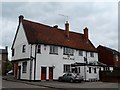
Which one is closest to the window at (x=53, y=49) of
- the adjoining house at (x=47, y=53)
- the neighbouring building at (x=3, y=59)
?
the adjoining house at (x=47, y=53)

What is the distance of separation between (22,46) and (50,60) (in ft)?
17.3

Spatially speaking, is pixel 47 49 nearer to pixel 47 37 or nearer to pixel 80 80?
pixel 47 37

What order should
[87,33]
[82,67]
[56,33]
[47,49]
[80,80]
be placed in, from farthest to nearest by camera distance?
[87,33], [56,33], [82,67], [47,49], [80,80]

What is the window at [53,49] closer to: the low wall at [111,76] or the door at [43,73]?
the door at [43,73]

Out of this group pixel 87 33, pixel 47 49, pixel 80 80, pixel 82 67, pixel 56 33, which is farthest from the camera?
pixel 87 33

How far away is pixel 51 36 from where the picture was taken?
3953cm

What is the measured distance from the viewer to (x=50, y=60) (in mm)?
36562

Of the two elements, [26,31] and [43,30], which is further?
[43,30]

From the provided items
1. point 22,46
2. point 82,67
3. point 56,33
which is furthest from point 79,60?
point 22,46

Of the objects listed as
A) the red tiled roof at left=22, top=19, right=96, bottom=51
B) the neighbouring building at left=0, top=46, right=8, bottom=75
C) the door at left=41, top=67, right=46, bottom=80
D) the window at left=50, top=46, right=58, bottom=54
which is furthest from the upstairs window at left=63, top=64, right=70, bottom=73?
the neighbouring building at left=0, top=46, right=8, bottom=75

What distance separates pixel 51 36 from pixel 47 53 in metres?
4.27

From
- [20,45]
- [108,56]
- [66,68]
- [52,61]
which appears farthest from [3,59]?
[52,61]

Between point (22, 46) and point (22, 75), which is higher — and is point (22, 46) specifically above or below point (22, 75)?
above

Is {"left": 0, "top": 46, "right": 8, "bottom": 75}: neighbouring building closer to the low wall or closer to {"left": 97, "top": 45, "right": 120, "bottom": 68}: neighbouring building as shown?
{"left": 97, "top": 45, "right": 120, "bottom": 68}: neighbouring building
